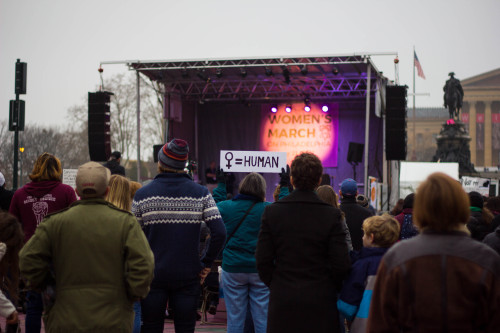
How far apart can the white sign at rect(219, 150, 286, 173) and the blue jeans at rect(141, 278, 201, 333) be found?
4.49m

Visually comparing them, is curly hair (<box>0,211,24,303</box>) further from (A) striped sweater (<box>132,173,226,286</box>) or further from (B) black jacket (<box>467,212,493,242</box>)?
(B) black jacket (<box>467,212,493,242</box>)

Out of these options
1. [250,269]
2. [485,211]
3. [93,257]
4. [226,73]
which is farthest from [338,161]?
[93,257]

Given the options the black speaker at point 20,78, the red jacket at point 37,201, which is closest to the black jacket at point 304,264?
the red jacket at point 37,201

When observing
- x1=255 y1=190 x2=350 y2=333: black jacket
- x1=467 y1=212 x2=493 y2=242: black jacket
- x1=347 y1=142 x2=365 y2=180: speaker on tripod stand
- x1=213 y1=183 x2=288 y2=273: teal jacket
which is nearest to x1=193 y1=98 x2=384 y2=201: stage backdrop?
x1=347 y1=142 x2=365 y2=180: speaker on tripod stand

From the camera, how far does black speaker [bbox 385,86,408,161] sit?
16047mm

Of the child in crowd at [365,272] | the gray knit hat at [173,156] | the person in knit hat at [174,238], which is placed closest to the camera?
the child in crowd at [365,272]

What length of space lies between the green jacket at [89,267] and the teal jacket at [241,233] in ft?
6.31

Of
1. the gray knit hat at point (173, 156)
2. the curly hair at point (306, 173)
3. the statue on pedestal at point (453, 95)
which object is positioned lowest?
the curly hair at point (306, 173)

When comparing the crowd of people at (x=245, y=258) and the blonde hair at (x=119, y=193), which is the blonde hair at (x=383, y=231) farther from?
the blonde hair at (x=119, y=193)

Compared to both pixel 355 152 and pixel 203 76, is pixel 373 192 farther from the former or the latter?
pixel 203 76

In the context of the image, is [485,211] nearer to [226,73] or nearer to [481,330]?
[481,330]

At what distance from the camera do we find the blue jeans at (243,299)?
17.4 ft

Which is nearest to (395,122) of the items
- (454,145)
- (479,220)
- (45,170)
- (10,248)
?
(479,220)

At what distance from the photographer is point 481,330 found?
264 cm
